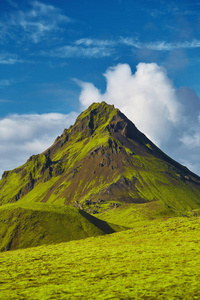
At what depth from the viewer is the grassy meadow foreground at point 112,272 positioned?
33.2 meters

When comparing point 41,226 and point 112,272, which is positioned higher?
point 41,226

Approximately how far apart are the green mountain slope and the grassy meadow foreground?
94.1m

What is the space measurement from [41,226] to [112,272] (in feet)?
426

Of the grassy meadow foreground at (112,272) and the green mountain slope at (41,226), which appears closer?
the grassy meadow foreground at (112,272)

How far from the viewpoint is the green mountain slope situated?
15475 cm

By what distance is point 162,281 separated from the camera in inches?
1398

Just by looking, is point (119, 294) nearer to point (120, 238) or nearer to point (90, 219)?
point (120, 238)

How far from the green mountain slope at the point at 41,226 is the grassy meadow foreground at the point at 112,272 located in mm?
94054

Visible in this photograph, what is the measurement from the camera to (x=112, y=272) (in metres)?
42.5

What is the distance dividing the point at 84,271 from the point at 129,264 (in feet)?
24.5

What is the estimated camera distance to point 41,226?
16450 centimetres

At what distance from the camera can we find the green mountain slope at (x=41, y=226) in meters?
155

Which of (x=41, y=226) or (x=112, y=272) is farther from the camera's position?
(x=41, y=226)

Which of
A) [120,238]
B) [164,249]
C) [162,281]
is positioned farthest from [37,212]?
[162,281]
